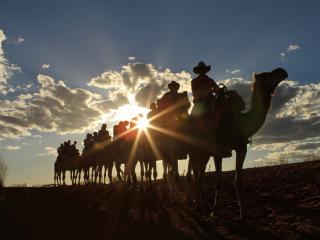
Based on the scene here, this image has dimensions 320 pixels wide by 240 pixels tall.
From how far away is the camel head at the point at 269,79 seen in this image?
905cm

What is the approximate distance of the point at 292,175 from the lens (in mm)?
14312

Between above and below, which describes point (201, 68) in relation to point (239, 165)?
above

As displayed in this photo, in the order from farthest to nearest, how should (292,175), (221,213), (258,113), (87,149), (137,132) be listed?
(87,149), (137,132), (292,175), (221,213), (258,113)

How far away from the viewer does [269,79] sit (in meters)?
9.12

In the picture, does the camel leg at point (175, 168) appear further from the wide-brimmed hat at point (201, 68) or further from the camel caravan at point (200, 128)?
the wide-brimmed hat at point (201, 68)

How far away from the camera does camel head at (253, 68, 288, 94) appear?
29.7 ft

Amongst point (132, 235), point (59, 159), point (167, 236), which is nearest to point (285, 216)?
point (167, 236)

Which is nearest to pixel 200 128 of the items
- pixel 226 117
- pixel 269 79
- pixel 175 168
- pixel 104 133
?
pixel 226 117

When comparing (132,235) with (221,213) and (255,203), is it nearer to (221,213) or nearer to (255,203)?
(221,213)

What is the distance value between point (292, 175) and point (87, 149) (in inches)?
770

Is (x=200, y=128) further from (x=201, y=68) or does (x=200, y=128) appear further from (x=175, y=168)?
(x=175, y=168)

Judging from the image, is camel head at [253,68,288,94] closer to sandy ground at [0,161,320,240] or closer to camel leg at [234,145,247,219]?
camel leg at [234,145,247,219]

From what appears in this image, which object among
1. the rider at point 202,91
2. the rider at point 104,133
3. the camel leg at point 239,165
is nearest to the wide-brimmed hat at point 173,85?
the rider at point 202,91

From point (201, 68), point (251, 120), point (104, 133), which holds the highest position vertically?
point (104, 133)
